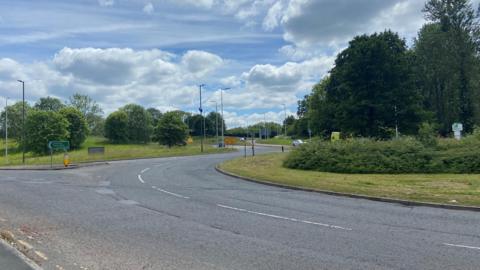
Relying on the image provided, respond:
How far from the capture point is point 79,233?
9.45 meters

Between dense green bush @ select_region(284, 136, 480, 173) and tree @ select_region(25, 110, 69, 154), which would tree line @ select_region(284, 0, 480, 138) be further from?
tree @ select_region(25, 110, 69, 154)

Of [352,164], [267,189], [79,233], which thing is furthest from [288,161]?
[79,233]

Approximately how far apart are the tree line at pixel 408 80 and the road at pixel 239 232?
126ft

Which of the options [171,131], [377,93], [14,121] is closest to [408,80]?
[377,93]

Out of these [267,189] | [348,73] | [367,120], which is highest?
[348,73]

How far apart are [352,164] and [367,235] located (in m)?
17.4

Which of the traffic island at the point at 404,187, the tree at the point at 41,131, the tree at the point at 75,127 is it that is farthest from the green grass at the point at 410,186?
the tree at the point at 75,127

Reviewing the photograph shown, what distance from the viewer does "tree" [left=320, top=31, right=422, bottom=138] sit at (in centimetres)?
5216

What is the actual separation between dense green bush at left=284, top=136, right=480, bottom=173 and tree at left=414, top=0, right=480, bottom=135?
106ft

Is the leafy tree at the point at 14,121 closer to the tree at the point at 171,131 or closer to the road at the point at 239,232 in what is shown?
the tree at the point at 171,131

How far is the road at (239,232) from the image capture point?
7.12 meters

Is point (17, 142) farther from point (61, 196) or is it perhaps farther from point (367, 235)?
point (367, 235)

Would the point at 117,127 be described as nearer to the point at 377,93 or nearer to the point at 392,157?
the point at 377,93

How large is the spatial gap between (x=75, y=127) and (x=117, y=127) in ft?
66.1
